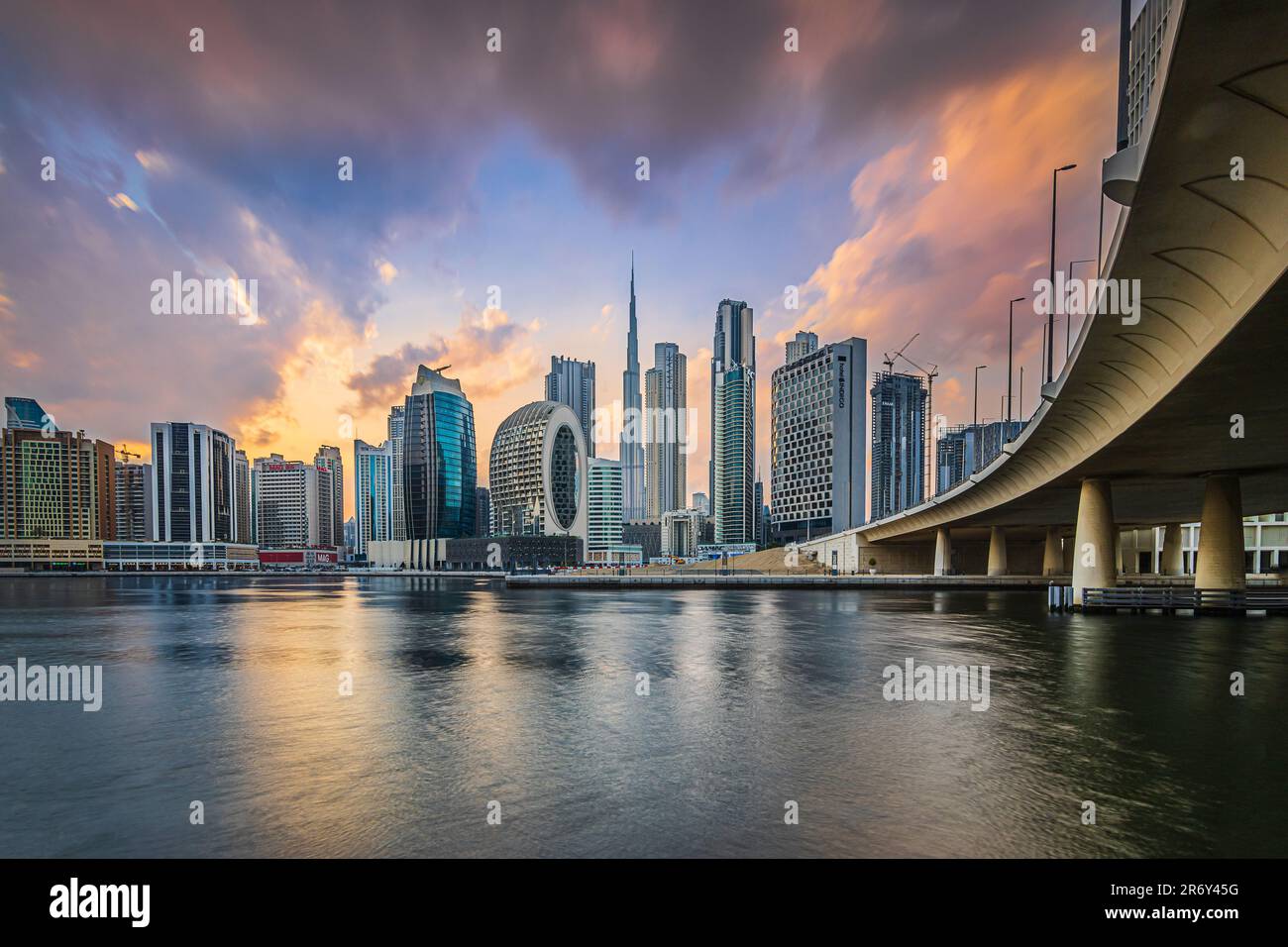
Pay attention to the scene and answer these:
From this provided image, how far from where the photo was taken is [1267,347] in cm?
1590

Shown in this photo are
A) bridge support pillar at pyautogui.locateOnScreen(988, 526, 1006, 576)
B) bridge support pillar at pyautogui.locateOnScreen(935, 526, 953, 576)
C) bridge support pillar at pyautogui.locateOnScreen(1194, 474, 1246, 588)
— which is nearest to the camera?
Answer: bridge support pillar at pyautogui.locateOnScreen(1194, 474, 1246, 588)

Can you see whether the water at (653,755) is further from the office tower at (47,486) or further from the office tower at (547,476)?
the office tower at (47,486)

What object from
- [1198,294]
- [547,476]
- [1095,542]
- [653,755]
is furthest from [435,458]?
[1198,294]

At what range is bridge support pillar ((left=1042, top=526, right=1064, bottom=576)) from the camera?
83.8 meters

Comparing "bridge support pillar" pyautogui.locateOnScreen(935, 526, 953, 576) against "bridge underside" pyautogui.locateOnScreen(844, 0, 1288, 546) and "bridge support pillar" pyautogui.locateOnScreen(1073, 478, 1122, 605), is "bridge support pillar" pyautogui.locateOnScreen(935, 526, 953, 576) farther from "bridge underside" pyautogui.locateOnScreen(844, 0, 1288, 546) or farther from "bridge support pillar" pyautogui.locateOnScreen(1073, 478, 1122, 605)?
"bridge support pillar" pyautogui.locateOnScreen(1073, 478, 1122, 605)

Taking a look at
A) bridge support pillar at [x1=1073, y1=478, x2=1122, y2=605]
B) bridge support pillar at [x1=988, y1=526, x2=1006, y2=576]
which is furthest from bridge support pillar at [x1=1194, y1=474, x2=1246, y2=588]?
bridge support pillar at [x1=988, y1=526, x2=1006, y2=576]

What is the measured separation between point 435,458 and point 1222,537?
175248mm

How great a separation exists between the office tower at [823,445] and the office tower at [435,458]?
108 m

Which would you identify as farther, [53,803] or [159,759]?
[159,759]

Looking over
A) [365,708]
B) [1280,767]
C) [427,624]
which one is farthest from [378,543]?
[1280,767]

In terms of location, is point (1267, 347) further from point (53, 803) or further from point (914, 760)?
point (53, 803)

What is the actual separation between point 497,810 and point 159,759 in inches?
301

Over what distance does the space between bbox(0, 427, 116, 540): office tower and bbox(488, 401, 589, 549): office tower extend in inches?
5221

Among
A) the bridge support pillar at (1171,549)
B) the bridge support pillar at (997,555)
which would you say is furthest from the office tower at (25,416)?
the bridge support pillar at (1171,549)
